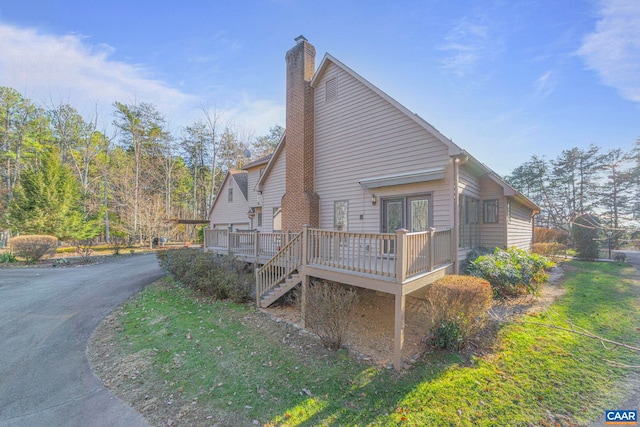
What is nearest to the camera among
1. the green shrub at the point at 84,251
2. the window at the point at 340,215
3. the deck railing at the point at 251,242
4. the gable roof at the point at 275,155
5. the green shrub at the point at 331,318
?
the green shrub at the point at 331,318

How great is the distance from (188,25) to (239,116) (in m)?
21.2

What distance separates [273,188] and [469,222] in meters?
8.60

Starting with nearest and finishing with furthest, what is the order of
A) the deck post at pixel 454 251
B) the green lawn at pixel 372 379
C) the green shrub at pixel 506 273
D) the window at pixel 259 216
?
1. the green lawn at pixel 372 379
2. the deck post at pixel 454 251
3. the green shrub at pixel 506 273
4. the window at pixel 259 216

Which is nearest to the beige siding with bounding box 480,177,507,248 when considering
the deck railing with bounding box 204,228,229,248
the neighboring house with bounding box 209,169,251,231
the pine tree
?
the deck railing with bounding box 204,228,229,248

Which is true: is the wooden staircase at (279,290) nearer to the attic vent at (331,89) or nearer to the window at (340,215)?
the window at (340,215)

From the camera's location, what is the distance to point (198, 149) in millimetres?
36344

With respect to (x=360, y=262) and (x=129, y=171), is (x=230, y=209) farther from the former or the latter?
(x=129, y=171)

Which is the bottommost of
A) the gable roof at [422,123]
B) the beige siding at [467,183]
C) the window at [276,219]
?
the window at [276,219]

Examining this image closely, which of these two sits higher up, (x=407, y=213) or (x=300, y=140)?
(x=300, y=140)

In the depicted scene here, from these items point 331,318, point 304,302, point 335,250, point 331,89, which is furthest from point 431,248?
point 331,89

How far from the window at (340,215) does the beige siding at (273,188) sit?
3.33 m

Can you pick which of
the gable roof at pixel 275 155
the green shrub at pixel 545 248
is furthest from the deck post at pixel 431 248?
the green shrub at pixel 545 248

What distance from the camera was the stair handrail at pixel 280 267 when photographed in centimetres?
770

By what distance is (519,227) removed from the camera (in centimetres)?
1261
